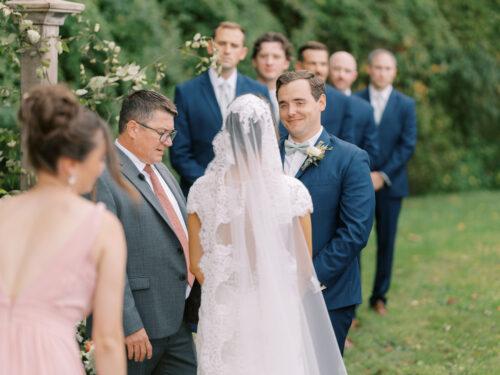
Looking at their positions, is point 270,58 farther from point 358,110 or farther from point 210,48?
point 210,48

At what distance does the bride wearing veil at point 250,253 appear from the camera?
393 centimetres

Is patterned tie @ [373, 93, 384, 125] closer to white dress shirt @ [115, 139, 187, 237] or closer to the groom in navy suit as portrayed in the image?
the groom in navy suit

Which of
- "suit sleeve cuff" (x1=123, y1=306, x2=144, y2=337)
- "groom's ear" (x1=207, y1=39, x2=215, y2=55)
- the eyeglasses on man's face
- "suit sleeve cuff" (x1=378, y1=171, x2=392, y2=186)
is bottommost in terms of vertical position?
"suit sleeve cuff" (x1=378, y1=171, x2=392, y2=186)

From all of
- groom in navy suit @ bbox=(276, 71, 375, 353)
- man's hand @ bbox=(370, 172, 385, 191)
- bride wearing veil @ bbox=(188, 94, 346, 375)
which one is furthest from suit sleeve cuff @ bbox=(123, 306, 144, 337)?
man's hand @ bbox=(370, 172, 385, 191)

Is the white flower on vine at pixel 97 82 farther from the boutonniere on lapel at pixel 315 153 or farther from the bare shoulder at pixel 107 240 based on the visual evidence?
the bare shoulder at pixel 107 240

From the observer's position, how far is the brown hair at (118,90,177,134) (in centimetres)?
432

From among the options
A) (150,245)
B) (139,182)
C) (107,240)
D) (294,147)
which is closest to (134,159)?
(139,182)

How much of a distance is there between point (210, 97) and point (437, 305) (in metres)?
3.07

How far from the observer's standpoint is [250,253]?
3961 mm

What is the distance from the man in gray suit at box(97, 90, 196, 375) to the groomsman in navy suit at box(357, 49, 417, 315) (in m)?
3.98

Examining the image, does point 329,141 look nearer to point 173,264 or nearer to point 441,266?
point 173,264

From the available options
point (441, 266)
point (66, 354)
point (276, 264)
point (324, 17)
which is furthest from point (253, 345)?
point (324, 17)

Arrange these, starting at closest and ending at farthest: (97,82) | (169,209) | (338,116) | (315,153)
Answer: (169,209), (315,153), (97,82), (338,116)

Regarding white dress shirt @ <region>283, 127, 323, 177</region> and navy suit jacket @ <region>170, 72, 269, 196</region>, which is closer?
white dress shirt @ <region>283, 127, 323, 177</region>
